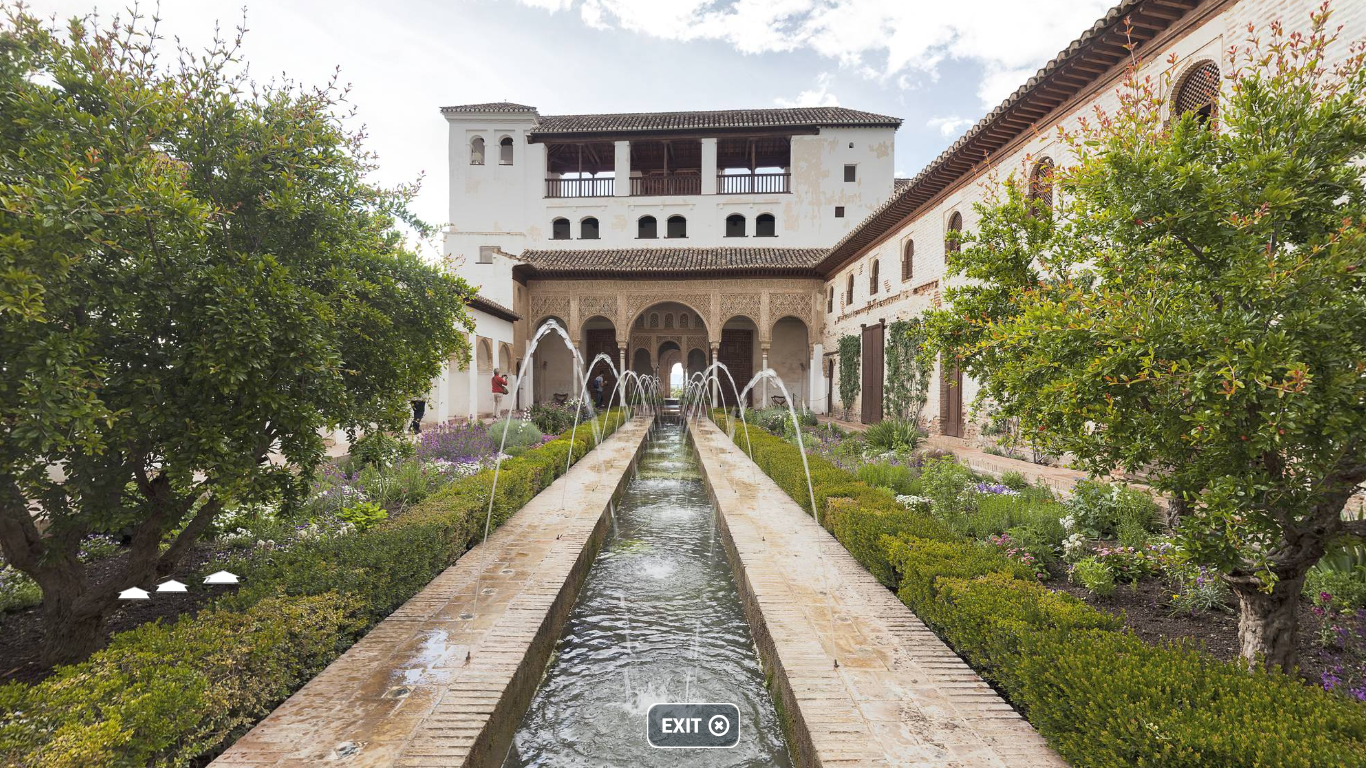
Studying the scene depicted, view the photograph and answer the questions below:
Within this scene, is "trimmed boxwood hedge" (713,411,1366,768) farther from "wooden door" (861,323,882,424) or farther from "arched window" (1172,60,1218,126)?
"wooden door" (861,323,882,424)

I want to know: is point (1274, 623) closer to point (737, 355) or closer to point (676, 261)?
point (676, 261)

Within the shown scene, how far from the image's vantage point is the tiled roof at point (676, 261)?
21.5 meters

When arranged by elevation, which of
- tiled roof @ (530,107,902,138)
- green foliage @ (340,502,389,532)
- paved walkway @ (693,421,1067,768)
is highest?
tiled roof @ (530,107,902,138)

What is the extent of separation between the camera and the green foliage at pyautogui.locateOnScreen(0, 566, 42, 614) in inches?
141

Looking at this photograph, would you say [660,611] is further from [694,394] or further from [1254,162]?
[694,394]

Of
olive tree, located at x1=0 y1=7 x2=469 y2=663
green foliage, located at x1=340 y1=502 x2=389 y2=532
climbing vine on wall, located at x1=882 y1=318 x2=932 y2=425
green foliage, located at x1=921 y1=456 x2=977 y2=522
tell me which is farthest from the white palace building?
olive tree, located at x1=0 y1=7 x2=469 y2=663

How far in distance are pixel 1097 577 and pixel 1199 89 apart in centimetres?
597

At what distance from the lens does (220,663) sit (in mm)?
2518

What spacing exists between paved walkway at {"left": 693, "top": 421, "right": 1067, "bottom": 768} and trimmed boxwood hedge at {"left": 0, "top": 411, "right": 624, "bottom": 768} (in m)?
2.40

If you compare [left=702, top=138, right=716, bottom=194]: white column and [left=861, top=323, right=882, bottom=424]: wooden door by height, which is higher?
[left=702, top=138, right=716, bottom=194]: white column

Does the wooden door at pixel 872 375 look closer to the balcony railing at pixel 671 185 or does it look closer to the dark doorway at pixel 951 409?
the dark doorway at pixel 951 409

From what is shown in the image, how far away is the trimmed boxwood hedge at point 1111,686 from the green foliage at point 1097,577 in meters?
0.52

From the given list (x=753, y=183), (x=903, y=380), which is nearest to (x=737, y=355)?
(x=753, y=183)

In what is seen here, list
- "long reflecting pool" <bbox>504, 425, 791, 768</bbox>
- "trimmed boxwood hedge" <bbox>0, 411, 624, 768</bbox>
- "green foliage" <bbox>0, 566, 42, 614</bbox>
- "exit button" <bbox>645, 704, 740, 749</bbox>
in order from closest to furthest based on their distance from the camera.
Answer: "trimmed boxwood hedge" <bbox>0, 411, 624, 768</bbox>
"long reflecting pool" <bbox>504, 425, 791, 768</bbox>
"exit button" <bbox>645, 704, 740, 749</bbox>
"green foliage" <bbox>0, 566, 42, 614</bbox>
